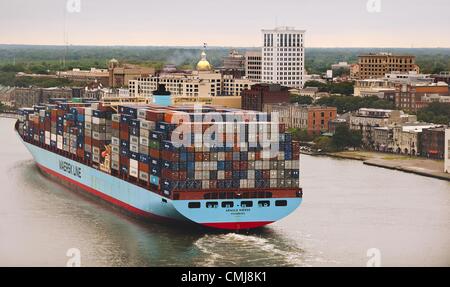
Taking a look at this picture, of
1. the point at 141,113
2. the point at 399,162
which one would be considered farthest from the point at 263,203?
the point at 399,162

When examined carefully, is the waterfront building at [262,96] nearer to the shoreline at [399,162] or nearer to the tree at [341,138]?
the tree at [341,138]

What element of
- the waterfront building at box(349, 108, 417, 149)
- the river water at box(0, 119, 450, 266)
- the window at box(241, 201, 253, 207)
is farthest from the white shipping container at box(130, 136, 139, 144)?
the waterfront building at box(349, 108, 417, 149)

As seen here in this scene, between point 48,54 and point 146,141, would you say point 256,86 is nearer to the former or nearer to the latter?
point 146,141

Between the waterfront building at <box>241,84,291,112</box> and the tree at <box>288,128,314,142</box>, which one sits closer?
the tree at <box>288,128,314,142</box>

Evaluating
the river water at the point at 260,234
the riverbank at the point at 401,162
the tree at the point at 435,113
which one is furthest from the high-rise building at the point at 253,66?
the river water at the point at 260,234

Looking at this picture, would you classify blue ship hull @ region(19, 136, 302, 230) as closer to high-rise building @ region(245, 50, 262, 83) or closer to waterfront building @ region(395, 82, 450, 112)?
waterfront building @ region(395, 82, 450, 112)
